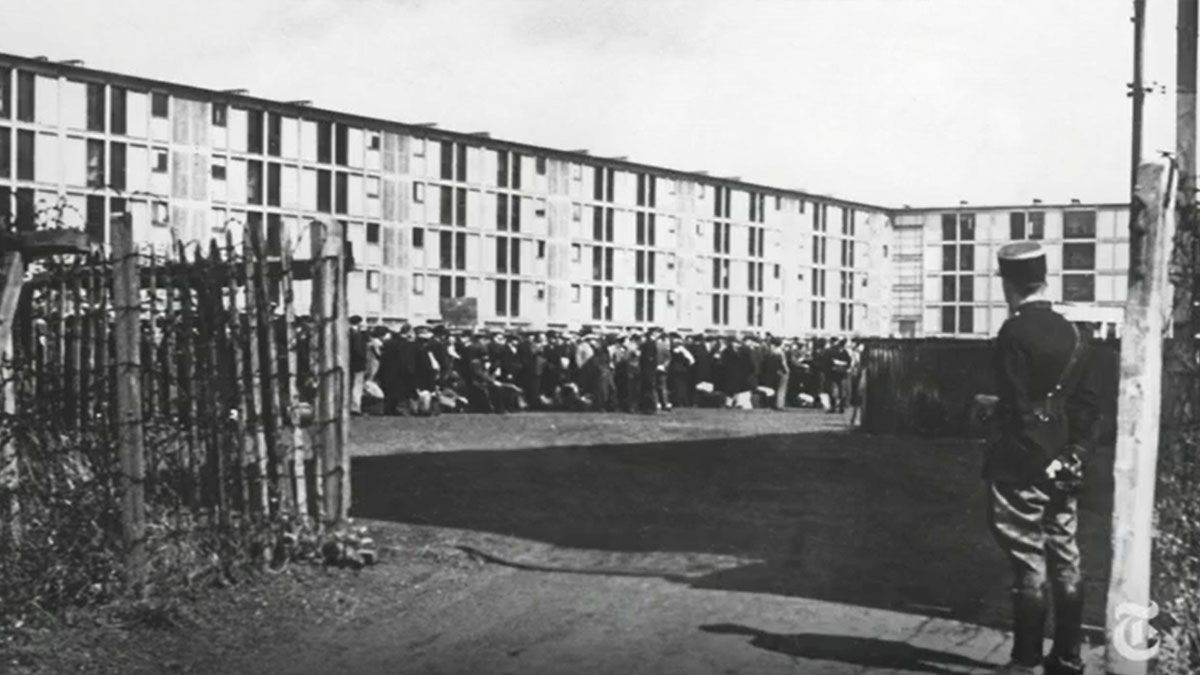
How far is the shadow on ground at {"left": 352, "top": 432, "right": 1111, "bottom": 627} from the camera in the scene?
907cm

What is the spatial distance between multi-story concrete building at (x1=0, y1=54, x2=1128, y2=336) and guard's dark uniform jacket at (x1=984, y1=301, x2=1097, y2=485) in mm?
29385

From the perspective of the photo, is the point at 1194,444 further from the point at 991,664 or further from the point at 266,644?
the point at 266,644

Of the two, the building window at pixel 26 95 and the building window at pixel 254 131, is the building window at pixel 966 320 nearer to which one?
the building window at pixel 254 131

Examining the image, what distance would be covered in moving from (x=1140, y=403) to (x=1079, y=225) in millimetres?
74463

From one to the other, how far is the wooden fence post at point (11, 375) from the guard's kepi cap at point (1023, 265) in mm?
5391

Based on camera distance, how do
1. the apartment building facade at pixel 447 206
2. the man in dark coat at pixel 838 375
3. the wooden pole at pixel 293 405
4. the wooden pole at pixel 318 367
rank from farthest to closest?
the apartment building facade at pixel 447 206 → the man in dark coat at pixel 838 375 → the wooden pole at pixel 318 367 → the wooden pole at pixel 293 405

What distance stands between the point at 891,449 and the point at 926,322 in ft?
205

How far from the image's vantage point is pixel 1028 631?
634cm

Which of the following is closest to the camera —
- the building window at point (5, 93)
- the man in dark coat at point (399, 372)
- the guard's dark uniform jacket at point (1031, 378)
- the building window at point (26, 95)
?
the guard's dark uniform jacket at point (1031, 378)

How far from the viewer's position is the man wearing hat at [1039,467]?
249 inches

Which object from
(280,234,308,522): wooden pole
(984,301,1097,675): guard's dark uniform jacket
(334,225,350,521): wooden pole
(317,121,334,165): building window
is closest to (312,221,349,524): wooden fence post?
(334,225,350,521): wooden pole

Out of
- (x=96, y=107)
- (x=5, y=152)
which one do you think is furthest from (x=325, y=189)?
(x=5, y=152)

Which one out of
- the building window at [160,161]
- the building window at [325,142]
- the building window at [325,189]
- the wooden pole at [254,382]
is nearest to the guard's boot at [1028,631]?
the wooden pole at [254,382]

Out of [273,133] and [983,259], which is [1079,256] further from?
[273,133]
